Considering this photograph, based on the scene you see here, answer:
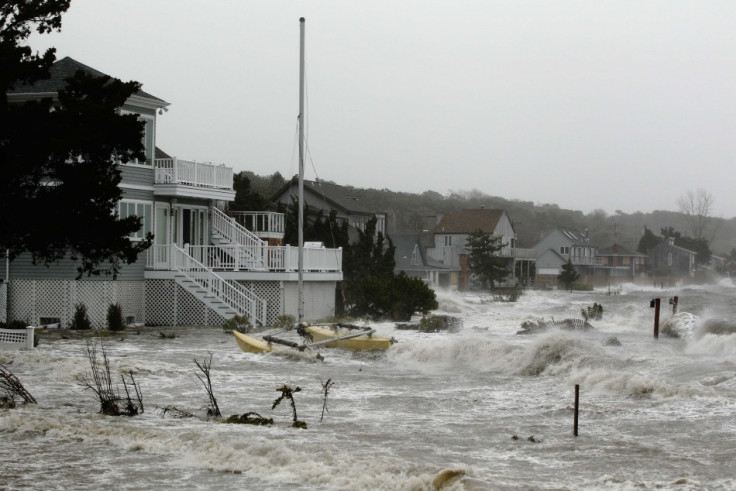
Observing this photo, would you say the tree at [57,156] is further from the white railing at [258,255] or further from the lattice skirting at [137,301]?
the white railing at [258,255]

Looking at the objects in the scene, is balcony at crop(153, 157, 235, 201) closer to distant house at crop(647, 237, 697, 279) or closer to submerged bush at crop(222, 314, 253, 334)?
submerged bush at crop(222, 314, 253, 334)

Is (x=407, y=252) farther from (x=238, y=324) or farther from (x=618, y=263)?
(x=618, y=263)

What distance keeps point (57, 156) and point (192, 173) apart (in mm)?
19598

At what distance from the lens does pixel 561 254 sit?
137750 mm

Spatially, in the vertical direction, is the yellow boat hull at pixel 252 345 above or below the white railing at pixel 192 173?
below

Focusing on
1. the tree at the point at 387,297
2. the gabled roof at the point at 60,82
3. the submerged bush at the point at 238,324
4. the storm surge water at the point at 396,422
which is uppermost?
the gabled roof at the point at 60,82

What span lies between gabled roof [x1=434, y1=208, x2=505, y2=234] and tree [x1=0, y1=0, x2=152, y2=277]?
9383cm

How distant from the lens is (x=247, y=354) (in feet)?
96.3

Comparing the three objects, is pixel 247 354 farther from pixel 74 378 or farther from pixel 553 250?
pixel 553 250

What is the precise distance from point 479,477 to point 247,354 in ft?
53.7

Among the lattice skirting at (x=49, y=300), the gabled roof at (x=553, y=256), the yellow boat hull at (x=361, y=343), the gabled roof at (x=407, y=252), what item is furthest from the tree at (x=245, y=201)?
the gabled roof at (x=553, y=256)

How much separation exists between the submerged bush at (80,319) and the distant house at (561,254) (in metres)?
97.1

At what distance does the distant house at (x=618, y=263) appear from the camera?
151250mm

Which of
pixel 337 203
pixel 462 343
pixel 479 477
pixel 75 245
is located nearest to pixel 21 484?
pixel 479 477
